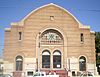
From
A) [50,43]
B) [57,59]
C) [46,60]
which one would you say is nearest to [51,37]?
[50,43]

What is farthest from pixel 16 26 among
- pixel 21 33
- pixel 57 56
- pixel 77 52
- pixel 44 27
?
pixel 77 52

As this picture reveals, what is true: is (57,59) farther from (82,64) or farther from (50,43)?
(82,64)

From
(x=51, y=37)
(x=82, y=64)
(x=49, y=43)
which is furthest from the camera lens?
(x=82, y=64)

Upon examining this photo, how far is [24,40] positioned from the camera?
162 feet

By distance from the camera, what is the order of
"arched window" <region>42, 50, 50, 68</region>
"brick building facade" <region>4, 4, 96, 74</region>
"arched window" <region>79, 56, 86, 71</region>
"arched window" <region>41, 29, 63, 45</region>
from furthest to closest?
"arched window" <region>79, 56, 86, 71</region>, "arched window" <region>41, 29, 63, 45</region>, "arched window" <region>42, 50, 50, 68</region>, "brick building facade" <region>4, 4, 96, 74</region>

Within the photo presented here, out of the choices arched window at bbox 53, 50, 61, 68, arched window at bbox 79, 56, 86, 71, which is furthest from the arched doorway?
arched window at bbox 79, 56, 86, 71

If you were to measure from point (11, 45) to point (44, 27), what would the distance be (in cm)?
764

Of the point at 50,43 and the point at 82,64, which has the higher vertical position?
the point at 50,43

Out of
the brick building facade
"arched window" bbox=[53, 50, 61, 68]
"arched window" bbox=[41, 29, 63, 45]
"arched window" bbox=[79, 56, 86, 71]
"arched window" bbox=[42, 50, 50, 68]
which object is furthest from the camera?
"arched window" bbox=[79, 56, 86, 71]

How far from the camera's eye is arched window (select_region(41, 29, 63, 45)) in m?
50.0

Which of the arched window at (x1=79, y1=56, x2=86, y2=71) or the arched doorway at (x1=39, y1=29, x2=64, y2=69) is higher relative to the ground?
the arched doorway at (x1=39, y1=29, x2=64, y2=69)

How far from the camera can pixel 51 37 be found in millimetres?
50281

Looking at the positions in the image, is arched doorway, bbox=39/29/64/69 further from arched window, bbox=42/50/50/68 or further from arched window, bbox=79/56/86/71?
arched window, bbox=79/56/86/71

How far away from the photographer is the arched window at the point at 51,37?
50.0 metres
